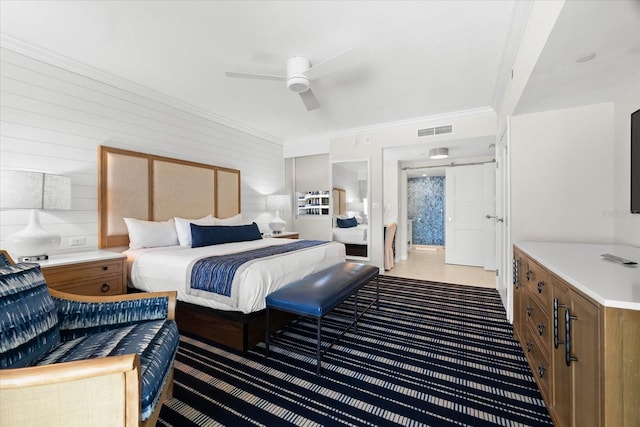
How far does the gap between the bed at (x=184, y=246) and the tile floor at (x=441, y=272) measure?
80.9 inches

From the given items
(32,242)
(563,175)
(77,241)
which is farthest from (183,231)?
(563,175)

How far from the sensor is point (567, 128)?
245 centimetres

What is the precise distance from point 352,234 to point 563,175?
3.38 metres

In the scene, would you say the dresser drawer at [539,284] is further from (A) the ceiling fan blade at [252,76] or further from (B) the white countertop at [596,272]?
(A) the ceiling fan blade at [252,76]

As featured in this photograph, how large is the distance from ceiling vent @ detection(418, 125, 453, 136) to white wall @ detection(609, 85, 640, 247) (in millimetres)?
2269

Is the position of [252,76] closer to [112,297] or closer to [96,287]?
[112,297]

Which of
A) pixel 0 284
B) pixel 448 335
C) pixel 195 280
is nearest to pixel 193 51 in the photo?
pixel 195 280

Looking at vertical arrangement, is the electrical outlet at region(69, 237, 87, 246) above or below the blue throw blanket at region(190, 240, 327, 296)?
above

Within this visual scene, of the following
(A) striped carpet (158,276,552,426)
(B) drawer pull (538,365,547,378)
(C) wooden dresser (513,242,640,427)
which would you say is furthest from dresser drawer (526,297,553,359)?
(A) striped carpet (158,276,552,426)

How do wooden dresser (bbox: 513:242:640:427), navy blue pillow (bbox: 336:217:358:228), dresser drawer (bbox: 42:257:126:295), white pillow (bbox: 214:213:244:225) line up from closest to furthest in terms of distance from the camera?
wooden dresser (bbox: 513:242:640:427) < dresser drawer (bbox: 42:257:126:295) < white pillow (bbox: 214:213:244:225) < navy blue pillow (bbox: 336:217:358:228)

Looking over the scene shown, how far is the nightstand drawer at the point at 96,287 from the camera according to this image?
7.82 ft

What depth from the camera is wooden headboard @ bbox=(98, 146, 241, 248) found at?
313 centimetres

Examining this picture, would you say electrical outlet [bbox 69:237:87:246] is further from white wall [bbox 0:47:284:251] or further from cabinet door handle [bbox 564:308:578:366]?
cabinet door handle [bbox 564:308:578:366]

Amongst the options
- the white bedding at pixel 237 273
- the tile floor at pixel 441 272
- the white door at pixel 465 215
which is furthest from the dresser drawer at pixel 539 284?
the white door at pixel 465 215
